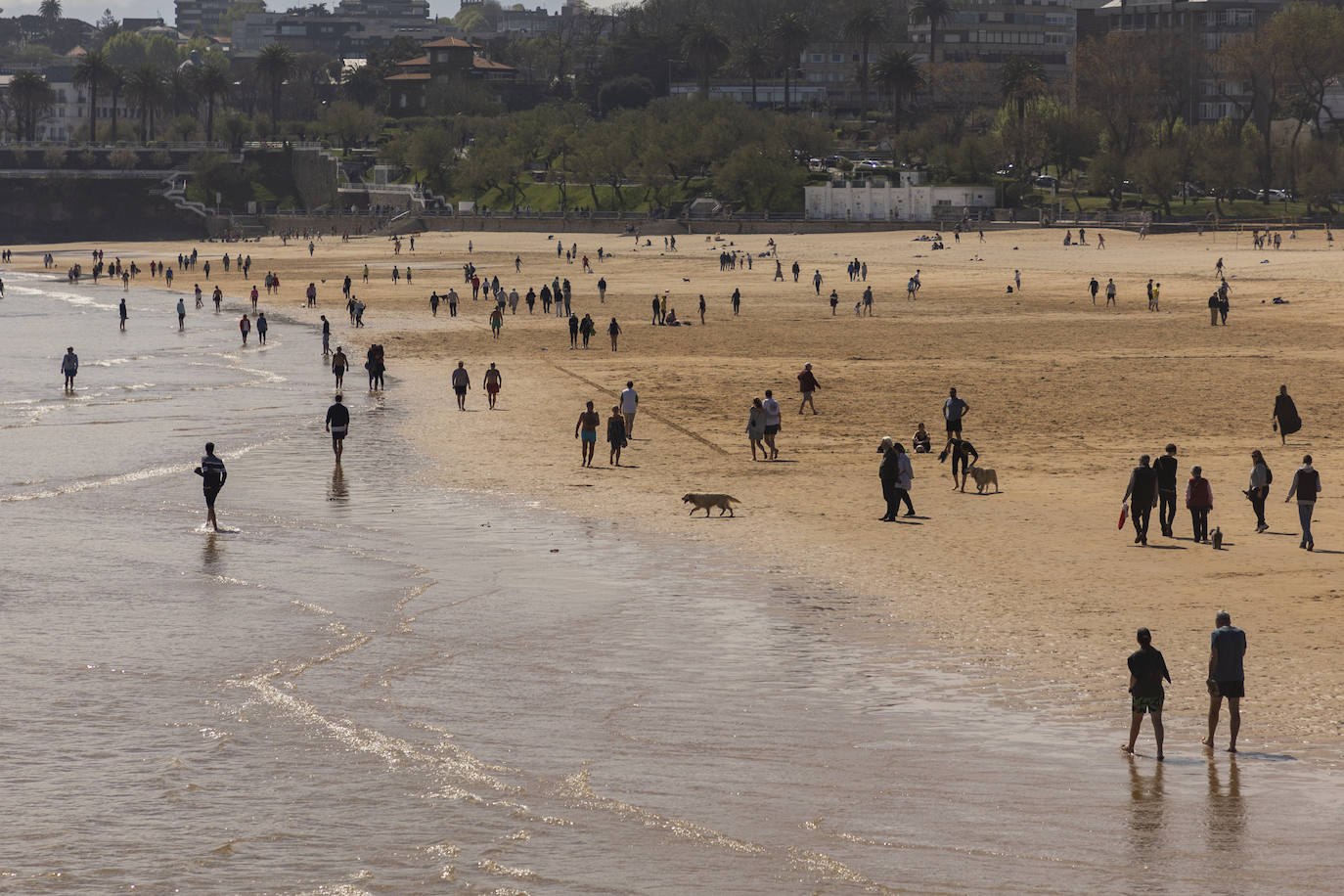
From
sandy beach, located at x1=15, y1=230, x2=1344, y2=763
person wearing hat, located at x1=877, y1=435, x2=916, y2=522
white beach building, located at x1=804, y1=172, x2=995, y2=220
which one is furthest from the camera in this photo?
white beach building, located at x1=804, y1=172, x2=995, y2=220

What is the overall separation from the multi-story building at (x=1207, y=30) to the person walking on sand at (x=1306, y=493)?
134 meters

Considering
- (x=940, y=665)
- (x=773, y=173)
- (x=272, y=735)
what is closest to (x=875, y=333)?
(x=940, y=665)

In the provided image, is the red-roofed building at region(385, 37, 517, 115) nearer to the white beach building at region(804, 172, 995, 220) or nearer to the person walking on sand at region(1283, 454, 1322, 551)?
the white beach building at region(804, 172, 995, 220)

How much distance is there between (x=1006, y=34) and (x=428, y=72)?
69.1 metres

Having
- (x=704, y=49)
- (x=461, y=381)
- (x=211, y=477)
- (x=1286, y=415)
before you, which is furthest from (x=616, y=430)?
(x=704, y=49)

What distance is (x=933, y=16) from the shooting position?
562 feet

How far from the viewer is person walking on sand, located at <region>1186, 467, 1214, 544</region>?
20953 mm

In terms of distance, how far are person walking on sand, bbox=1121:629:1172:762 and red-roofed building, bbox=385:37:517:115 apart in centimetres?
18499

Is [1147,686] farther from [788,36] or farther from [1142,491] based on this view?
[788,36]

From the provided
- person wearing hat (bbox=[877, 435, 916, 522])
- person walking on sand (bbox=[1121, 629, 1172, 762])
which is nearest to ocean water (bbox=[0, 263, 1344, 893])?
person walking on sand (bbox=[1121, 629, 1172, 762])

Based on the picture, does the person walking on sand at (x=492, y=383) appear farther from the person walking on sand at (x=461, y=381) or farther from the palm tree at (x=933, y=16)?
the palm tree at (x=933, y=16)

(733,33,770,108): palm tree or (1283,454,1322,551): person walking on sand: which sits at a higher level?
(733,33,770,108): palm tree

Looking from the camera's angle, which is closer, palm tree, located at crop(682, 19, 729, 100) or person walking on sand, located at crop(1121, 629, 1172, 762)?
person walking on sand, located at crop(1121, 629, 1172, 762)

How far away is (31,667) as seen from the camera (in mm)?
17047
